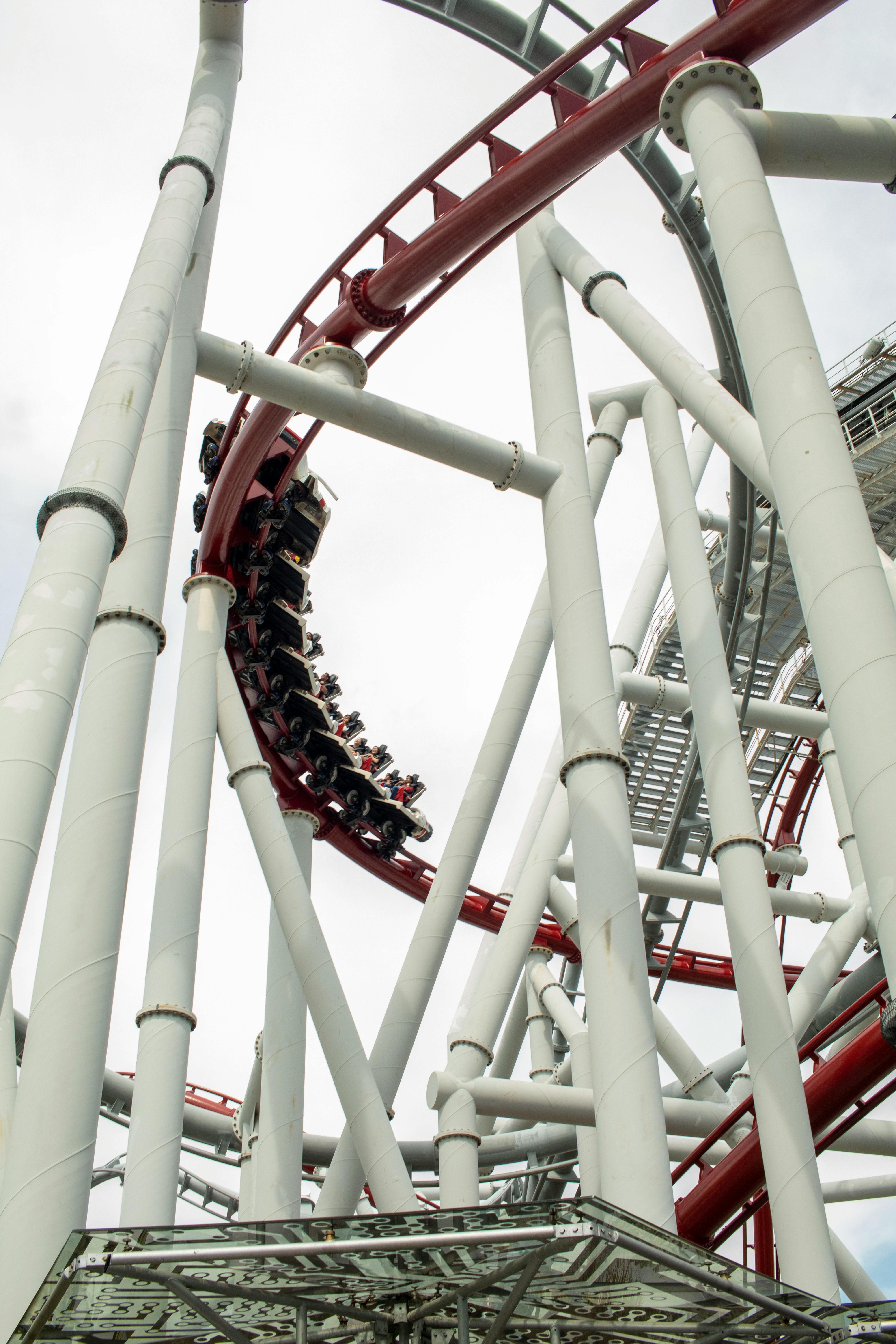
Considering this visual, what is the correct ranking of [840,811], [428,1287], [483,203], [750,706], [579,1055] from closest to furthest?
[428,1287], [483,203], [579,1055], [750,706], [840,811]

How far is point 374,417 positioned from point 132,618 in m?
2.44

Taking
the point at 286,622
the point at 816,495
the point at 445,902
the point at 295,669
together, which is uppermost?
the point at 286,622

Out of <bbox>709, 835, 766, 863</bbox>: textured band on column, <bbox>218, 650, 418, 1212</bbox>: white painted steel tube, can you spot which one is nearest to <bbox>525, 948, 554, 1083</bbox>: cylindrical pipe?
<bbox>218, 650, 418, 1212</bbox>: white painted steel tube

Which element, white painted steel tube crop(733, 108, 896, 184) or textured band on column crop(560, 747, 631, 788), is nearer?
white painted steel tube crop(733, 108, 896, 184)

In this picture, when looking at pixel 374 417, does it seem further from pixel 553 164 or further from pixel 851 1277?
pixel 851 1277

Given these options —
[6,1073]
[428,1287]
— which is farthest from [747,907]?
[6,1073]

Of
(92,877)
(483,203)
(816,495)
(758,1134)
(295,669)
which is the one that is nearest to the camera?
(816,495)

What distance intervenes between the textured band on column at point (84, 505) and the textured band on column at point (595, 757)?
2.65 metres

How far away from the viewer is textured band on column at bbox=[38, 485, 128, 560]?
4.05 m

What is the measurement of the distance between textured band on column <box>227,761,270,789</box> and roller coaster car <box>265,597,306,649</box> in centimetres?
363

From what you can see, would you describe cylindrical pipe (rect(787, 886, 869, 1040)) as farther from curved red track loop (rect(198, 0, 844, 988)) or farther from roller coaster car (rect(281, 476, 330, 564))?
roller coaster car (rect(281, 476, 330, 564))

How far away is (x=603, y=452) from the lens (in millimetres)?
9539

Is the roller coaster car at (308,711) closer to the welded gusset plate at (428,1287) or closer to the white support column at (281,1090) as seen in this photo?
the white support column at (281,1090)

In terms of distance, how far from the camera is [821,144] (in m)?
4.85
